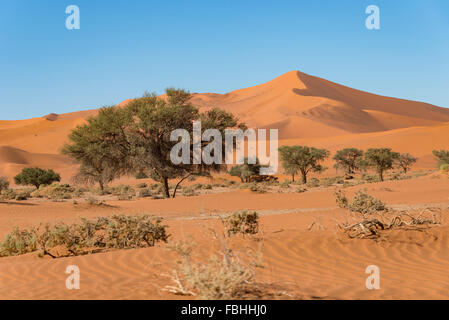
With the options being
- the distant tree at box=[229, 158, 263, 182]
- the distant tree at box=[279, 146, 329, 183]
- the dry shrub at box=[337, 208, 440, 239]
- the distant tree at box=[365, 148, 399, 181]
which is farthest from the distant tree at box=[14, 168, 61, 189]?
the dry shrub at box=[337, 208, 440, 239]

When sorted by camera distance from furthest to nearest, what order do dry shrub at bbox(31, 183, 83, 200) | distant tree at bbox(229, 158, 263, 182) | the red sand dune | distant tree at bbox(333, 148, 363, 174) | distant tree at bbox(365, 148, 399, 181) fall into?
the red sand dune → distant tree at bbox(333, 148, 363, 174) → distant tree at bbox(229, 158, 263, 182) → distant tree at bbox(365, 148, 399, 181) → dry shrub at bbox(31, 183, 83, 200)

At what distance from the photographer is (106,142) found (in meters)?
24.8

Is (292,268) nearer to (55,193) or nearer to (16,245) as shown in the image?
(16,245)

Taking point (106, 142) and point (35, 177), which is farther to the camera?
point (35, 177)

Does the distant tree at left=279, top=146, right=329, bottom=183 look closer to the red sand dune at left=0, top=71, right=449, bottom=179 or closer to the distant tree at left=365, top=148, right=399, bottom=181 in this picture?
the distant tree at left=365, top=148, right=399, bottom=181

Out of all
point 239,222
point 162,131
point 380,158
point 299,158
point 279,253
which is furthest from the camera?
point 299,158

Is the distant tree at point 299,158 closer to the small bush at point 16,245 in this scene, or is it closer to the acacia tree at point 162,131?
the acacia tree at point 162,131

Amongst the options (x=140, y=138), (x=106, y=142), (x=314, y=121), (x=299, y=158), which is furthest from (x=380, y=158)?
(x=314, y=121)

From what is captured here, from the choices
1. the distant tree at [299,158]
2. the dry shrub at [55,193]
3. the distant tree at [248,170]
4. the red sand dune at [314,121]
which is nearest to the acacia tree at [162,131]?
the dry shrub at [55,193]

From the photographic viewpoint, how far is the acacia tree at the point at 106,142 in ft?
79.7

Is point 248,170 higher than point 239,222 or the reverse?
higher

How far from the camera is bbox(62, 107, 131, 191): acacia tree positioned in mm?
24281

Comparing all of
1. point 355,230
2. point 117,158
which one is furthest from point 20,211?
point 355,230
